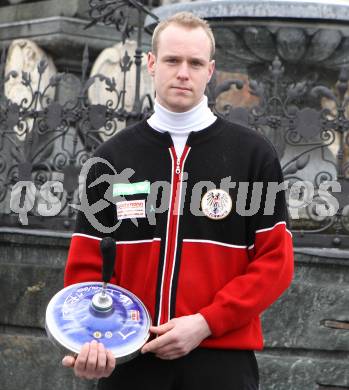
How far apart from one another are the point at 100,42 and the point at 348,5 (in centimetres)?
436

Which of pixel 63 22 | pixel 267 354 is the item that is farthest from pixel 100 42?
pixel 267 354

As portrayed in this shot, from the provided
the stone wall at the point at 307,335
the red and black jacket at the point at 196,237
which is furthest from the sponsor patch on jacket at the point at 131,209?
the stone wall at the point at 307,335

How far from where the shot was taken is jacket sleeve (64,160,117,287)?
11.0 ft

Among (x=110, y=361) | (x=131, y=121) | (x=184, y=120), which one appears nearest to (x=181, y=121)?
(x=184, y=120)

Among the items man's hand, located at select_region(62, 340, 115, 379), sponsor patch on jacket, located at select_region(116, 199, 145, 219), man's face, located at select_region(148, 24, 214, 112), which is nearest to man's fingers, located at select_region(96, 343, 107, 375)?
man's hand, located at select_region(62, 340, 115, 379)

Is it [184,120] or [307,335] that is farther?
[307,335]

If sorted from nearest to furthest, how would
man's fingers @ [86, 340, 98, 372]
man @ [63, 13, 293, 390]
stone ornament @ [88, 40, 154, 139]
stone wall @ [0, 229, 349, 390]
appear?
man's fingers @ [86, 340, 98, 372] → man @ [63, 13, 293, 390] → stone wall @ [0, 229, 349, 390] → stone ornament @ [88, 40, 154, 139]

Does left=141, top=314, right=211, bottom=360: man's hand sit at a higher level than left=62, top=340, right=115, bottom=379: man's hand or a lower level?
higher

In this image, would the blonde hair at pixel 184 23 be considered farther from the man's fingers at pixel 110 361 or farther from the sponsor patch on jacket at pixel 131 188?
the man's fingers at pixel 110 361

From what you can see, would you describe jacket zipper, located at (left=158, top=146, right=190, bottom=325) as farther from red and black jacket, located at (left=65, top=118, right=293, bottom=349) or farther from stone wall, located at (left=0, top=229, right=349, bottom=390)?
stone wall, located at (left=0, top=229, right=349, bottom=390)

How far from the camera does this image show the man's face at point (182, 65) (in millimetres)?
3277

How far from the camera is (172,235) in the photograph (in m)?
3.29

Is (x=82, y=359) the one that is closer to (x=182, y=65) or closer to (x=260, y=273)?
(x=260, y=273)

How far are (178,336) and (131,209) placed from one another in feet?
1.62
